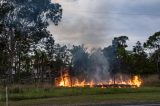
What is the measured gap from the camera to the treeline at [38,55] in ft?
194

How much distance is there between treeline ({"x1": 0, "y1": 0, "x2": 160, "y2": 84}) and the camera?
194 ft

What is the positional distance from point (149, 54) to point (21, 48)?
91.6ft

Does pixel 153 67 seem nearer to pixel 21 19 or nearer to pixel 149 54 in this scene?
pixel 149 54

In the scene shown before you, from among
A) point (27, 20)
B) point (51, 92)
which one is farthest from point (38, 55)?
point (51, 92)

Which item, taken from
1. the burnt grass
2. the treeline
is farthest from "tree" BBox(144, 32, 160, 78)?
the burnt grass

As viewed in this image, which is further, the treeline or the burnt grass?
the treeline

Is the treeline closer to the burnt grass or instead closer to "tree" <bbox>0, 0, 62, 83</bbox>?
"tree" <bbox>0, 0, 62, 83</bbox>

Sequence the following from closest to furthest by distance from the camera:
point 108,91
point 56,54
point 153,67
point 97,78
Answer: point 108,91, point 97,78, point 153,67, point 56,54

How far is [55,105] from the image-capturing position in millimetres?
26000

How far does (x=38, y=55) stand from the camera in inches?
2822

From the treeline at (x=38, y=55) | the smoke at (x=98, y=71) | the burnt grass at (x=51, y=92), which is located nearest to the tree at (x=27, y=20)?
the treeline at (x=38, y=55)

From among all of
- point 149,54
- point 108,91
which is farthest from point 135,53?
point 108,91

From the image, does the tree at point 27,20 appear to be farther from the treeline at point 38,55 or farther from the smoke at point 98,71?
the smoke at point 98,71

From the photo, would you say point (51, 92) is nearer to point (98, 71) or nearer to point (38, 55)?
point (98, 71)
